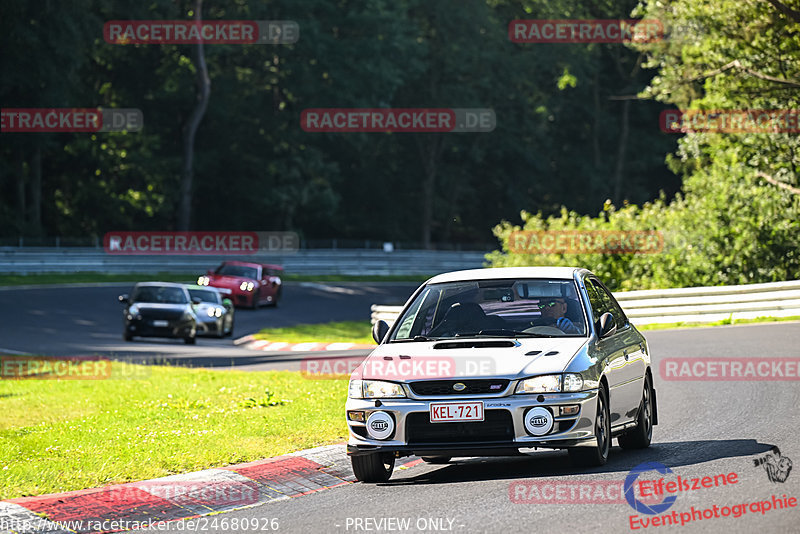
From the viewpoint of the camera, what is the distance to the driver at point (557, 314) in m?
9.74

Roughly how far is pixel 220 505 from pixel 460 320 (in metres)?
2.56

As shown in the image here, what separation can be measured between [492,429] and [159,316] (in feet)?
67.5

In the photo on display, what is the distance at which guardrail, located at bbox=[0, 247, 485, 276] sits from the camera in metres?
49.2

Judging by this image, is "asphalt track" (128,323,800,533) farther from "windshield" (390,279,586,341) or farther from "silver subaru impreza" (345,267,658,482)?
"windshield" (390,279,586,341)

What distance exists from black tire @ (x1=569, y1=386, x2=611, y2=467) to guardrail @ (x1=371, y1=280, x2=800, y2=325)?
14.2 metres

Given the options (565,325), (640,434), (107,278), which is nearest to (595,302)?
(565,325)

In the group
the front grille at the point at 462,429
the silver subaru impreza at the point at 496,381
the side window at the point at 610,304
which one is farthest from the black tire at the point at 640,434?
the front grille at the point at 462,429

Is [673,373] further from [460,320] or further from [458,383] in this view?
[458,383]

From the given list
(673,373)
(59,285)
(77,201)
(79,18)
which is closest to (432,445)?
(673,373)

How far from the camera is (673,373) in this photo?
16.3m

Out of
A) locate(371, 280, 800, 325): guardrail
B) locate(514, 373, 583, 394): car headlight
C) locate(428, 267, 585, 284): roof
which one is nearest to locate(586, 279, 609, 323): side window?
locate(428, 267, 585, 284): roof

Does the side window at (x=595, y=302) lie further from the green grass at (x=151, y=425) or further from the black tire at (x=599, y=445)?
the green grass at (x=151, y=425)

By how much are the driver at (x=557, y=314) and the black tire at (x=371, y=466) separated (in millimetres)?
1738

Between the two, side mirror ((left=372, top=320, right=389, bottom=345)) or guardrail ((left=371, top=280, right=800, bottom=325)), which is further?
guardrail ((left=371, top=280, right=800, bottom=325))
